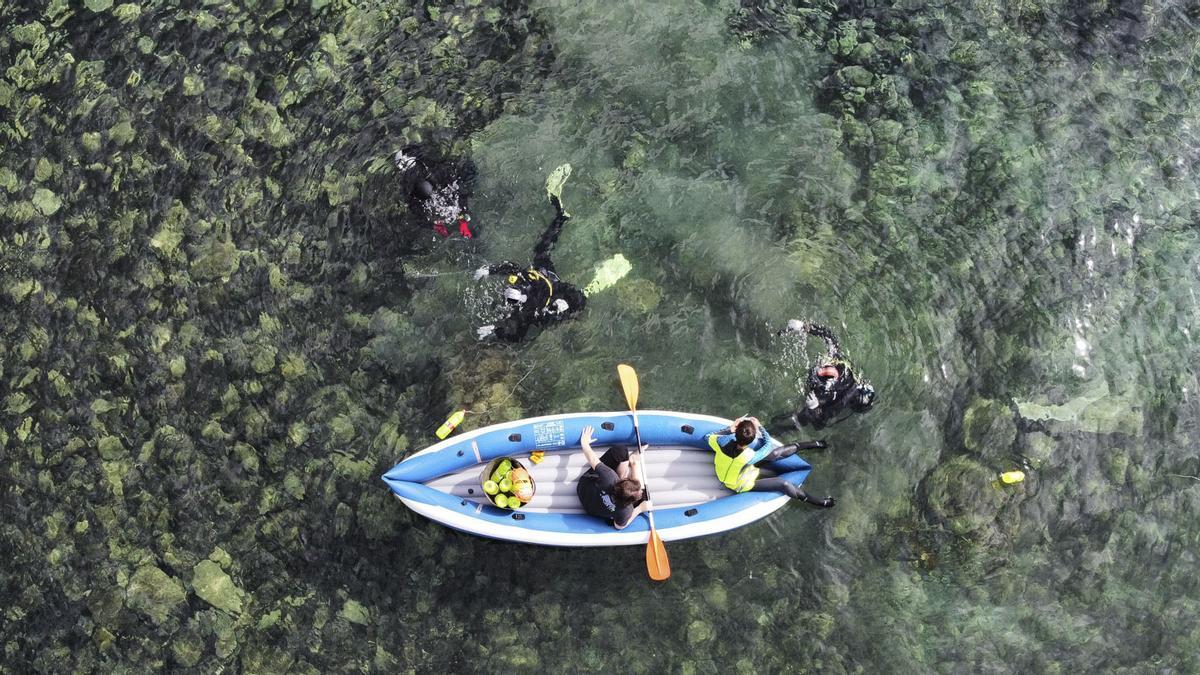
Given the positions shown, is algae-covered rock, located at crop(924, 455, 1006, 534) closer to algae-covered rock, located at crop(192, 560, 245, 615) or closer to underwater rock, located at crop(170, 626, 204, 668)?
algae-covered rock, located at crop(192, 560, 245, 615)

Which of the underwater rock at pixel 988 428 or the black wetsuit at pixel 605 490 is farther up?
the black wetsuit at pixel 605 490

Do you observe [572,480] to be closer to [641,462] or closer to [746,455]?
[641,462]

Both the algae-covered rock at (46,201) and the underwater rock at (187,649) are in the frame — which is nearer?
the underwater rock at (187,649)

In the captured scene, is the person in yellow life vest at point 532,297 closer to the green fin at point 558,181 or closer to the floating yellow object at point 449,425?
the green fin at point 558,181

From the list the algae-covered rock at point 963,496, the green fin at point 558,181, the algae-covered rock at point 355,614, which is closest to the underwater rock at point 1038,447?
the algae-covered rock at point 963,496

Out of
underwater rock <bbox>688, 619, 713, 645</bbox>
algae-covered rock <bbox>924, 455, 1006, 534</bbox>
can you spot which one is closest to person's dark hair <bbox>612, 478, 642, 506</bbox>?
underwater rock <bbox>688, 619, 713, 645</bbox>

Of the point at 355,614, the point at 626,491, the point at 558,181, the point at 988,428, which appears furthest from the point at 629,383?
the point at 988,428
